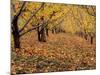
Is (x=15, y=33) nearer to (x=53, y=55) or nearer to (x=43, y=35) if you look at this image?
(x=43, y=35)

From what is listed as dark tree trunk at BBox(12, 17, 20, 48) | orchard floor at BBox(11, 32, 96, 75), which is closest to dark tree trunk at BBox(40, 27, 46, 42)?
orchard floor at BBox(11, 32, 96, 75)

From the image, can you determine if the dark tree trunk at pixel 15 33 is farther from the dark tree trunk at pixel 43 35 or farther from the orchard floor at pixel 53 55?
the dark tree trunk at pixel 43 35

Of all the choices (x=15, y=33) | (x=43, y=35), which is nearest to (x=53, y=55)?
(x=43, y=35)

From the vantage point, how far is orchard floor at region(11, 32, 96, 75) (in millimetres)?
2316

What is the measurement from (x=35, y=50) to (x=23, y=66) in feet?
0.76

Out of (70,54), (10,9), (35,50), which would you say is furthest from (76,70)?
(10,9)

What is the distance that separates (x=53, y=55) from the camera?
8.03ft

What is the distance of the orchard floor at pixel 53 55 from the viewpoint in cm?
232

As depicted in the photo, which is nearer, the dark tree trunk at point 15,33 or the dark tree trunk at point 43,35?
the dark tree trunk at point 15,33

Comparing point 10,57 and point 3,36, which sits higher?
point 3,36

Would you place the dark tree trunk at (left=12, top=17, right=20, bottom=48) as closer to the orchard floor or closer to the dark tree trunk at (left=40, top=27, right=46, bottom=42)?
the orchard floor

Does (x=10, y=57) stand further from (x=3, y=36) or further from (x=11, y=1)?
(x=11, y=1)

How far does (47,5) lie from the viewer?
7.93 ft

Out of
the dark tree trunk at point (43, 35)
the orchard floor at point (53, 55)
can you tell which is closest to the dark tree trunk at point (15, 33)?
the orchard floor at point (53, 55)
